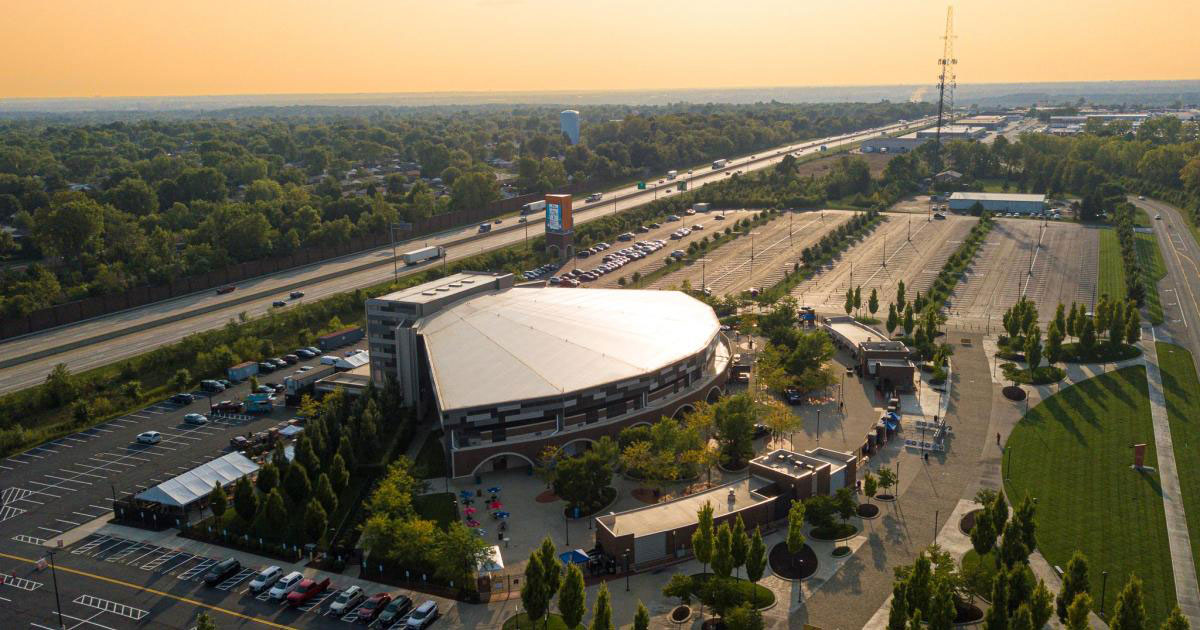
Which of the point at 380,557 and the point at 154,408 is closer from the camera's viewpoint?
the point at 380,557

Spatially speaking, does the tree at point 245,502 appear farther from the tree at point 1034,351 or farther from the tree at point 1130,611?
the tree at point 1034,351

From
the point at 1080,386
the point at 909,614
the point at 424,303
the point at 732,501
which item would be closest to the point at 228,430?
the point at 424,303

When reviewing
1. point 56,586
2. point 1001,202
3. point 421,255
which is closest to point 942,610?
point 56,586

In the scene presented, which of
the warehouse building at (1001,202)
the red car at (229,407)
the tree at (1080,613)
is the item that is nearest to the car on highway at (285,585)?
the red car at (229,407)

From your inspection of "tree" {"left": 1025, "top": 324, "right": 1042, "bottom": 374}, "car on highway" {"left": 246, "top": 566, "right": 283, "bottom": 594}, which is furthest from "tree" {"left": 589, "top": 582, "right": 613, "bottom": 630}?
"tree" {"left": 1025, "top": 324, "right": 1042, "bottom": 374}

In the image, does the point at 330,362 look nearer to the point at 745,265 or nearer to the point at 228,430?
the point at 228,430
